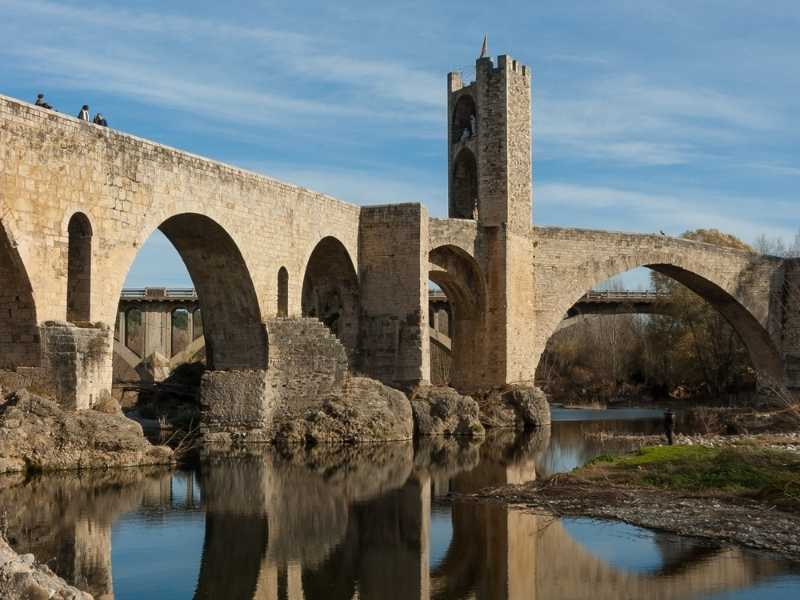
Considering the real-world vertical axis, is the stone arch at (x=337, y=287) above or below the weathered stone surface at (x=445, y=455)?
above

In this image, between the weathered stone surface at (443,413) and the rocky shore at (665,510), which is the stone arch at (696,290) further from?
the rocky shore at (665,510)

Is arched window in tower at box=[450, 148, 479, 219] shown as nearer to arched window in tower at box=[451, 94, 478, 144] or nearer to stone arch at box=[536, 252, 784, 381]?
arched window in tower at box=[451, 94, 478, 144]

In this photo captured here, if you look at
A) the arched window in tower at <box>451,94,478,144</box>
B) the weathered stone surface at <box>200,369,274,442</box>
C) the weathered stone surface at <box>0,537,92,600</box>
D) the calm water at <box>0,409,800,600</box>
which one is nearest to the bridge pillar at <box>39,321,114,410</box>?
the calm water at <box>0,409,800,600</box>

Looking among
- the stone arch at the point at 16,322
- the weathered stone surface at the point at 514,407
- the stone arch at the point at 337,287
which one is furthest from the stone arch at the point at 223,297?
the weathered stone surface at the point at 514,407

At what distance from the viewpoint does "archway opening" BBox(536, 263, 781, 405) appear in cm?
3490

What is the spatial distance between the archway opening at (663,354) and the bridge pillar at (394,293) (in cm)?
1300

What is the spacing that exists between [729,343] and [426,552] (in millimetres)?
28492

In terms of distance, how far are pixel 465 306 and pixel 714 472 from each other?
35.8 ft

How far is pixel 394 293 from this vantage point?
2088 cm

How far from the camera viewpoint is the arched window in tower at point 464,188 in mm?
24406

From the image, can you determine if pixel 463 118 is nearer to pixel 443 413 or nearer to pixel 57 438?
pixel 443 413

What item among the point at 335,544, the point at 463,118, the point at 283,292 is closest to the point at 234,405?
the point at 283,292

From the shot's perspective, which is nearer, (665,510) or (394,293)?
(665,510)

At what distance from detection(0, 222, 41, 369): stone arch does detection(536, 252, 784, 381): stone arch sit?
45.0ft
